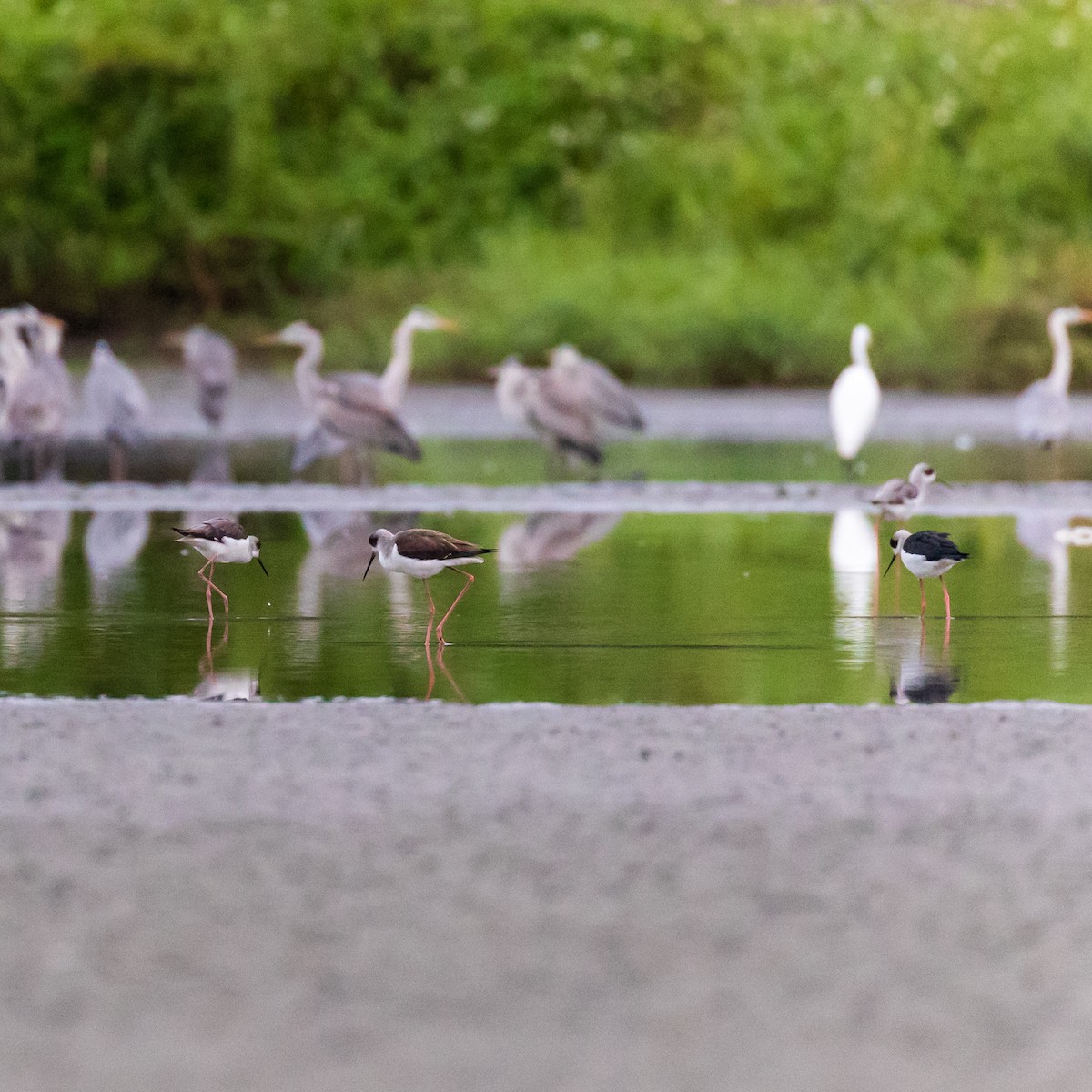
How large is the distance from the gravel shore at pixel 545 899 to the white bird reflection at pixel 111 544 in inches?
158

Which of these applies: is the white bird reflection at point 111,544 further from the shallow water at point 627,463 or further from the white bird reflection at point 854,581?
the white bird reflection at point 854,581

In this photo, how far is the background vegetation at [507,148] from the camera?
38.8 m

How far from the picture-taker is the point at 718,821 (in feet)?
21.2

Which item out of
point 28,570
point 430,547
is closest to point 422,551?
point 430,547

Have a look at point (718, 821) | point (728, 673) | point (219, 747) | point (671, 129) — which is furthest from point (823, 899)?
point (671, 129)

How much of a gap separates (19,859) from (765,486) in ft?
38.1

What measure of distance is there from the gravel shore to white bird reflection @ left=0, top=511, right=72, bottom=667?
1.93 m

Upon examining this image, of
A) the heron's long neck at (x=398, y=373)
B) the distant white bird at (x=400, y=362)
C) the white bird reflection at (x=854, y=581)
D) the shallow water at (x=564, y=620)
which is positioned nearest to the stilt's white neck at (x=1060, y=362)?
the white bird reflection at (x=854, y=581)

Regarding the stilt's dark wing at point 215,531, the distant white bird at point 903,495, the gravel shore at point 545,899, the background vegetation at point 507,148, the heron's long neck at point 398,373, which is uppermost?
the background vegetation at point 507,148

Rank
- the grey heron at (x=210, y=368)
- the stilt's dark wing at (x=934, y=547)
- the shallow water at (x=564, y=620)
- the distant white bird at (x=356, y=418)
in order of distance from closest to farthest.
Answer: the shallow water at (x=564, y=620), the stilt's dark wing at (x=934, y=547), the distant white bird at (x=356, y=418), the grey heron at (x=210, y=368)

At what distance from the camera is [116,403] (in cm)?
1866

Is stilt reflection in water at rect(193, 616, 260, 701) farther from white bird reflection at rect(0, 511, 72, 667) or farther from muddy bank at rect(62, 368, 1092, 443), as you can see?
muddy bank at rect(62, 368, 1092, 443)

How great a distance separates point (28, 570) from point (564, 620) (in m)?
3.34

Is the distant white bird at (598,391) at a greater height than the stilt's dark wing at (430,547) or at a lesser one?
greater
